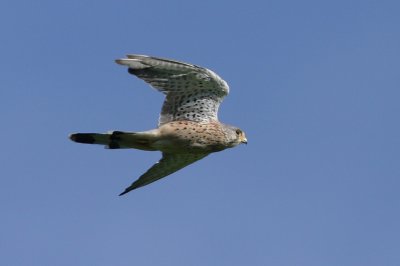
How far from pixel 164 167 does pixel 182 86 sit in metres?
1.78

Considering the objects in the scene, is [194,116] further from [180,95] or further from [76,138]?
[76,138]

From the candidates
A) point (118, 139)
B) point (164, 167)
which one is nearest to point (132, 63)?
point (118, 139)

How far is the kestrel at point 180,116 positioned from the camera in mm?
20219

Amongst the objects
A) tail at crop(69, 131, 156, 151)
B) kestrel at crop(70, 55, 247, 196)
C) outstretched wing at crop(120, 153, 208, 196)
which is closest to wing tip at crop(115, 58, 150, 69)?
kestrel at crop(70, 55, 247, 196)

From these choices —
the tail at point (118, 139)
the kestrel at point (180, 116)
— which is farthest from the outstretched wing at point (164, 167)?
the tail at point (118, 139)

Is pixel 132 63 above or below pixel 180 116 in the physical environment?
above

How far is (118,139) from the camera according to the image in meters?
20.4

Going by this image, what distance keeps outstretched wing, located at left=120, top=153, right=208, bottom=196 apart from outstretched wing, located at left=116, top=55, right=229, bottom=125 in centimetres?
91

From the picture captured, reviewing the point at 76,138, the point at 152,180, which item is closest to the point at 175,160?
the point at 152,180

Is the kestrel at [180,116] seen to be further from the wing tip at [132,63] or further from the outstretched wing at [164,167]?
the outstretched wing at [164,167]

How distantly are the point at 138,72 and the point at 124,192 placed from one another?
8.16 ft

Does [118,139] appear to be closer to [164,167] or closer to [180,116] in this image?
[180,116]

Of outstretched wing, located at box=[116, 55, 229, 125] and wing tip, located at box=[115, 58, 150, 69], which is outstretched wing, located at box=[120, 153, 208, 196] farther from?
wing tip, located at box=[115, 58, 150, 69]

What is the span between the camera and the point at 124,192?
21.5 m
